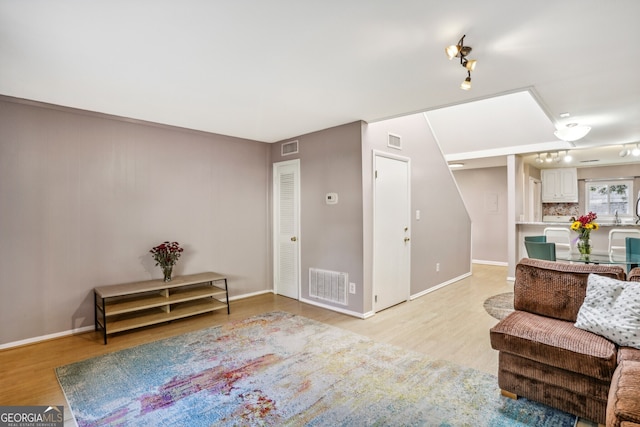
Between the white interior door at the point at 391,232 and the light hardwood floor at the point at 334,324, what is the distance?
0.79 feet

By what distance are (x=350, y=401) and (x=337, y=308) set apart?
1966 millimetres

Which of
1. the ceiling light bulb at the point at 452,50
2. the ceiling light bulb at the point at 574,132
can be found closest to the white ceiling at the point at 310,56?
the ceiling light bulb at the point at 452,50

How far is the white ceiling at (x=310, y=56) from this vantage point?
1765 mm

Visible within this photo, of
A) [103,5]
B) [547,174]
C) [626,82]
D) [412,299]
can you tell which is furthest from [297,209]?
[547,174]

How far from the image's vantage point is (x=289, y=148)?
4.83m

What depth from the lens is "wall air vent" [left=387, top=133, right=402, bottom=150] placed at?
4.30 m

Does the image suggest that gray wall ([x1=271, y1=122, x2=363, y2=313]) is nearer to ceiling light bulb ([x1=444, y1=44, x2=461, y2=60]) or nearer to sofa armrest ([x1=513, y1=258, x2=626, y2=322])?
A: sofa armrest ([x1=513, y1=258, x2=626, y2=322])

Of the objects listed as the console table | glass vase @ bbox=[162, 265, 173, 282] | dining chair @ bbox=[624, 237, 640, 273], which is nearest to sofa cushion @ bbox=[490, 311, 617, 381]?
dining chair @ bbox=[624, 237, 640, 273]

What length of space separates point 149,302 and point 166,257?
54 cm

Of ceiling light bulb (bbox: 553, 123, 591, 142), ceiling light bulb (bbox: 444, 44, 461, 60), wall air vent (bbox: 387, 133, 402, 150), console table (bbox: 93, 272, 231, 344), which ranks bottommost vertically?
console table (bbox: 93, 272, 231, 344)

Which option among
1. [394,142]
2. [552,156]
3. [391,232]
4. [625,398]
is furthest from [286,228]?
[552,156]

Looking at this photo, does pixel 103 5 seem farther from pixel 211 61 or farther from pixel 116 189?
pixel 116 189

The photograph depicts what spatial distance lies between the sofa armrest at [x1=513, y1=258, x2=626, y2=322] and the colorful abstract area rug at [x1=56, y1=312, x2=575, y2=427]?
686 millimetres

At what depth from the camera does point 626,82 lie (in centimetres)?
275
